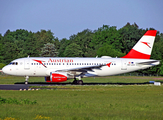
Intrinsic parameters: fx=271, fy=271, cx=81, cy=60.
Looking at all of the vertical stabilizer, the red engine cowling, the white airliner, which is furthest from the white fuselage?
the red engine cowling

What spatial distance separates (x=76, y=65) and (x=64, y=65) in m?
1.80

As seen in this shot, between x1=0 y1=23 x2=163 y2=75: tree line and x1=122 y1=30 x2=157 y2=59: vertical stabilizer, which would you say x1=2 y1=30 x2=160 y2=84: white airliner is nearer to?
x1=122 y1=30 x2=157 y2=59: vertical stabilizer

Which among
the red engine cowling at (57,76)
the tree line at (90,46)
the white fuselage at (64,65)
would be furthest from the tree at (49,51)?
the red engine cowling at (57,76)

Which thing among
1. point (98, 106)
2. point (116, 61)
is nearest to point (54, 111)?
point (98, 106)

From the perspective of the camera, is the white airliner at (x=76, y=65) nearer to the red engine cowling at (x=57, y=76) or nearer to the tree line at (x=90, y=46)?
the red engine cowling at (x=57, y=76)

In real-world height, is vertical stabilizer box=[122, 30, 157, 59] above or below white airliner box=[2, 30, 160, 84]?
above

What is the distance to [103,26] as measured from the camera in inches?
5413

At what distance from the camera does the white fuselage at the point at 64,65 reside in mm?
39312

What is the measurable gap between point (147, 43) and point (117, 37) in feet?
266

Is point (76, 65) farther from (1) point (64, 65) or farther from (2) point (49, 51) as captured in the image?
(2) point (49, 51)

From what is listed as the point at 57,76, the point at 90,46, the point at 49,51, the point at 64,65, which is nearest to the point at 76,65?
the point at 64,65

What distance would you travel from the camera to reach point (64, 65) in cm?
4000

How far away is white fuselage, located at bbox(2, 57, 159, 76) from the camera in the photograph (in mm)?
39312

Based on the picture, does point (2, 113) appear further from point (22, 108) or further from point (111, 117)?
point (111, 117)
